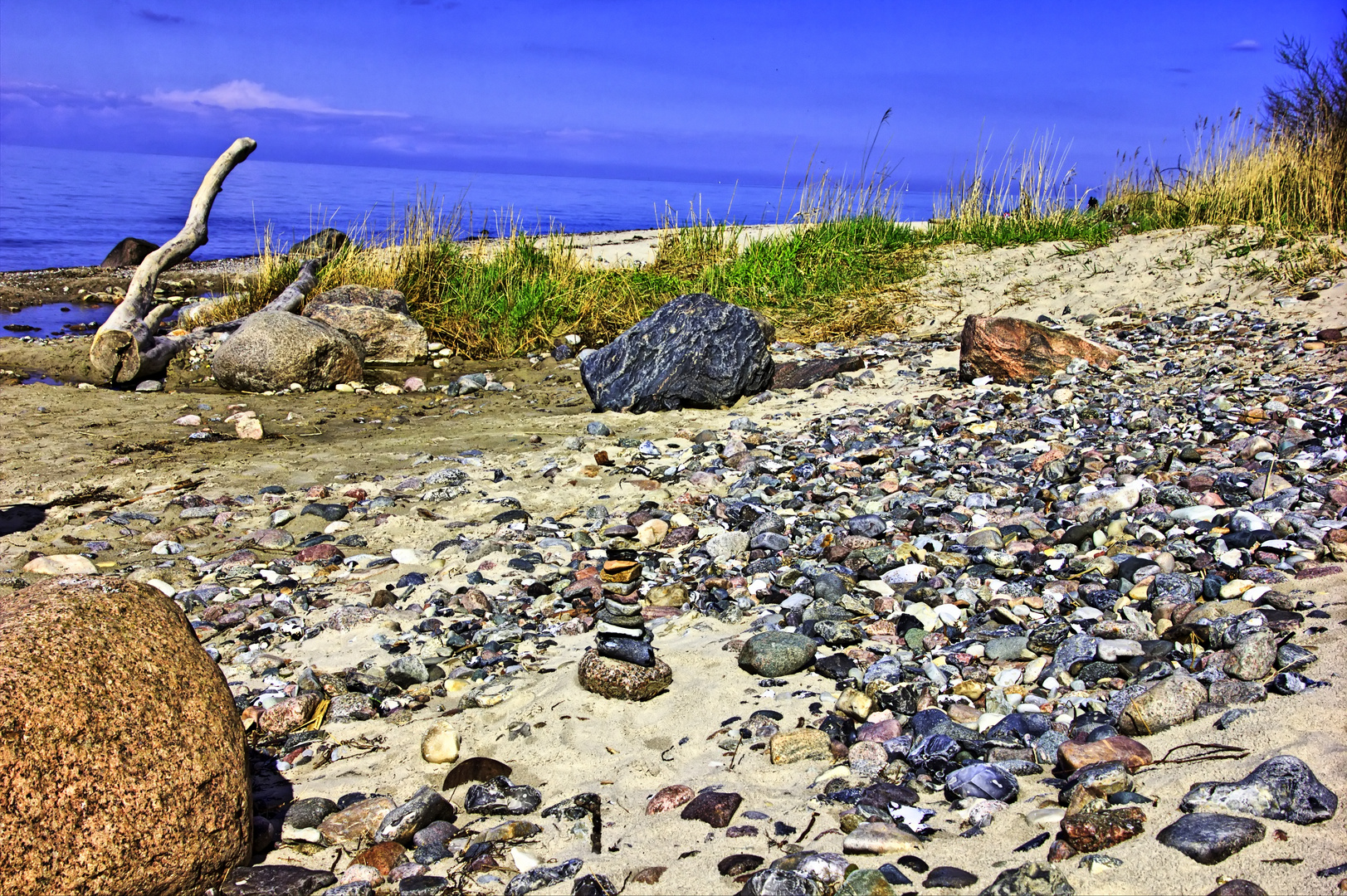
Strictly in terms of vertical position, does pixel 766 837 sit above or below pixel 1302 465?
below

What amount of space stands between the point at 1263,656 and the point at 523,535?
9.90ft

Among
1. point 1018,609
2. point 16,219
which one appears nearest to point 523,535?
point 1018,609

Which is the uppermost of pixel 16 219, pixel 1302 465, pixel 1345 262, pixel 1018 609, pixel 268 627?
pixel 16 219

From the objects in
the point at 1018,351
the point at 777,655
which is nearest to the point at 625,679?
the point at 777,655

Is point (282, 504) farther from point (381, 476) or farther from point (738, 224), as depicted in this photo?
point (738, 224)

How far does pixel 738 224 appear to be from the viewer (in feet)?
36.4

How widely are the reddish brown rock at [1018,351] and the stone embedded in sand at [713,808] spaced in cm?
495

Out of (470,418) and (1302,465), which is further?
(470,418)

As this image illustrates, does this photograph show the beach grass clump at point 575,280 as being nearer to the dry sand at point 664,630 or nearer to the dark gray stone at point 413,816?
the dry sand at point 664,630

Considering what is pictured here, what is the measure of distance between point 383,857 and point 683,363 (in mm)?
4887

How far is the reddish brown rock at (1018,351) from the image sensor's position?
6.53m

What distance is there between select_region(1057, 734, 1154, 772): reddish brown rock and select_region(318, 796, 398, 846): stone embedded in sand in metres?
1.66

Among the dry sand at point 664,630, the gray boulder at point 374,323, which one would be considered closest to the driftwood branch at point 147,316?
the dry sand at point 664,630

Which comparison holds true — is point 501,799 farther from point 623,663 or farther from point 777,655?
point 777,655
